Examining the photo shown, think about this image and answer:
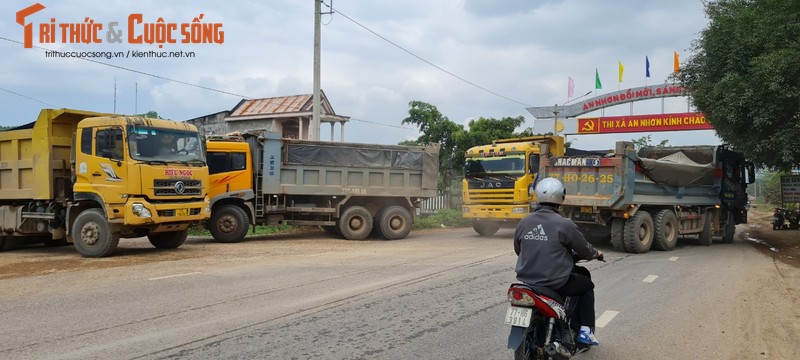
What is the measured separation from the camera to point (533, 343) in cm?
412

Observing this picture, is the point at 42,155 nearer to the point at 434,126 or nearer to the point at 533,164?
the point at 533,164

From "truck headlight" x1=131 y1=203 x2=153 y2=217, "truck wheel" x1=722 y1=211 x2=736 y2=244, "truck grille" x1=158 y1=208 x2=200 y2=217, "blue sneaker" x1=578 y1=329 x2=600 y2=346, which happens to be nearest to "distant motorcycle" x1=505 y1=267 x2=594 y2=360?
"blue sneaker" x1=578 y1=329 x2=600 y2=346

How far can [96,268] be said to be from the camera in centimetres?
980

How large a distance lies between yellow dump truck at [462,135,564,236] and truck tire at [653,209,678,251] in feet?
11.0

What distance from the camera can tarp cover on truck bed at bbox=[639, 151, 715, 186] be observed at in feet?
42.0

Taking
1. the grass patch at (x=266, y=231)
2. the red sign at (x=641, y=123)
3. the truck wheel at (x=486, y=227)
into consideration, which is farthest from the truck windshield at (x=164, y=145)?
the red sign at (x=641, y=123)

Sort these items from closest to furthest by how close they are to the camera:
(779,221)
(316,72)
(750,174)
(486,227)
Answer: (750,174)
(486,227)
(316,72)
(779,221)

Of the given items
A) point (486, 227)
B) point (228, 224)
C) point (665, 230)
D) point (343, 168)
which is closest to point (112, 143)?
point (228, 224)

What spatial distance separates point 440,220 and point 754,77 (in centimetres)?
1164

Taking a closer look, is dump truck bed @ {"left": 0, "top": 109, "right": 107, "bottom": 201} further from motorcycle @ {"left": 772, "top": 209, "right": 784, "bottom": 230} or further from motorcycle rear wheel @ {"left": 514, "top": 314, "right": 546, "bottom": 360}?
motorcycle @ {"left": 772, "top": 209, "right": 784, "bottom": 230}

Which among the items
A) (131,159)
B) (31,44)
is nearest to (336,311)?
(131,159)

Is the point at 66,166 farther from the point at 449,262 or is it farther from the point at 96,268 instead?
the point at 449,262

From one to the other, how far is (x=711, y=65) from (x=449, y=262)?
29.2ft

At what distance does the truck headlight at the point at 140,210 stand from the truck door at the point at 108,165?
0.25 m
